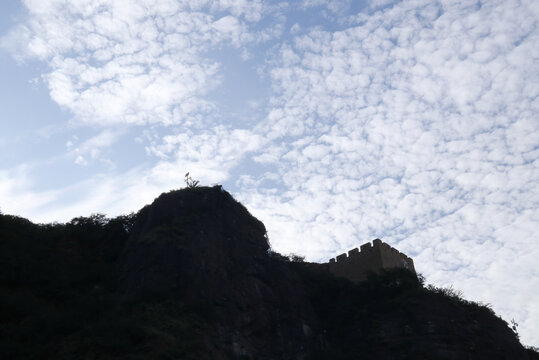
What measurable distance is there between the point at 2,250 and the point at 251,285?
12.0 m

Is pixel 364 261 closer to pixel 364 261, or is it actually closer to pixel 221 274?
pixel 364 261

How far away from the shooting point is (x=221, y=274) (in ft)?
73.9

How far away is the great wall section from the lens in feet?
107

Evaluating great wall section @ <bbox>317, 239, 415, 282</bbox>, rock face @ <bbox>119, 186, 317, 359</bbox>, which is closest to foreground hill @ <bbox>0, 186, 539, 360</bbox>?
rock face @ <bbox>119, 186, 317, 359</bbox>

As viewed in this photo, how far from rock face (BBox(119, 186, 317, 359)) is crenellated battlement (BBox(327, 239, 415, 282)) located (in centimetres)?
702

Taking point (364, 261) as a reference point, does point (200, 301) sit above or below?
below

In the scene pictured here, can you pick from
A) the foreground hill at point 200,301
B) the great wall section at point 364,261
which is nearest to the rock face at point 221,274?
the foreground hill at point 200,301

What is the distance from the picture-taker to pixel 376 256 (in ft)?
107

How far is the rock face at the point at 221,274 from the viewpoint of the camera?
2027cm

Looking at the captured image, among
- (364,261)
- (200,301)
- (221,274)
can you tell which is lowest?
(200,301)

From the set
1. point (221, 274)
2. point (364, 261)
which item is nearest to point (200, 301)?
point (221, 274)

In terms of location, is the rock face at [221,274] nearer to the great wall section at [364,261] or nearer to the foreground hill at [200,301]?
the foreground hill at [200,301]

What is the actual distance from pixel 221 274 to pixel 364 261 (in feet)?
45.3

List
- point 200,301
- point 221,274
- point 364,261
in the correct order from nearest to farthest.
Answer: point 200,301 → point 221,274 → point 364,261
